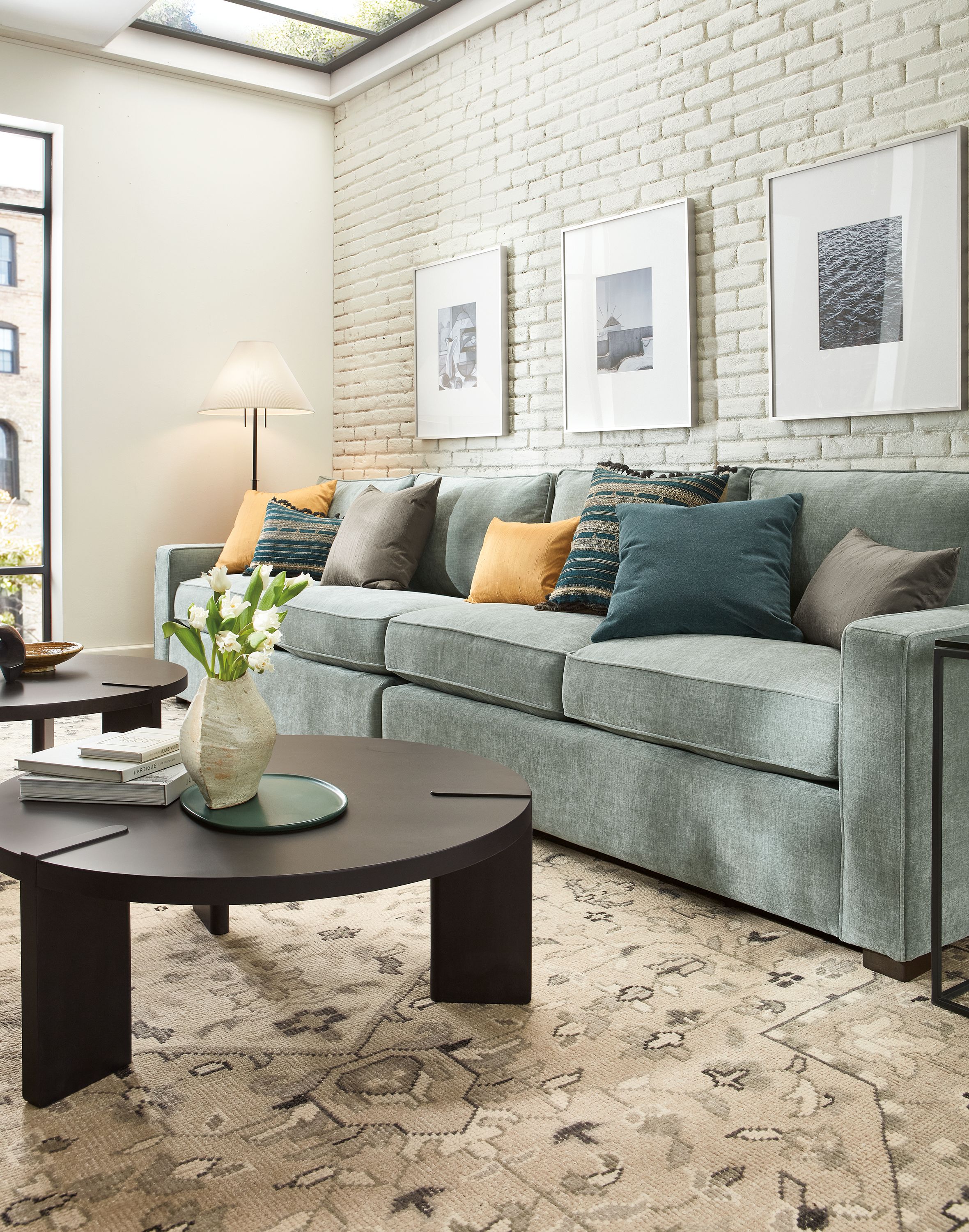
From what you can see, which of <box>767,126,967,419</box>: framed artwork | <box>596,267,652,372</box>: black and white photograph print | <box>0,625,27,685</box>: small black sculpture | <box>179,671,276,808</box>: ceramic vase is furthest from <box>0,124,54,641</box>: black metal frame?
<box>179,671,276,808</box>: ceramic vase

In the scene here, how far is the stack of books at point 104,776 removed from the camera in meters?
1.75

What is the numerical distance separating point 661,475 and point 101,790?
2073 millimetres

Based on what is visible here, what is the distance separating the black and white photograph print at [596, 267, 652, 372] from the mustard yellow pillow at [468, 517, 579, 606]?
0.75m

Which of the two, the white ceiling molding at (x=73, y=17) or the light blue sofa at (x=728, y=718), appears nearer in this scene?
the light blue sofa at (x=728, y=718)

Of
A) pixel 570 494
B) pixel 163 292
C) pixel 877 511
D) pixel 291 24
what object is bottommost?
pixel 877 511

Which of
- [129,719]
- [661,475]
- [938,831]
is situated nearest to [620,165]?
[661,475]

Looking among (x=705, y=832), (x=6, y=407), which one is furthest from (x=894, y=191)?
(x=6, y=407)

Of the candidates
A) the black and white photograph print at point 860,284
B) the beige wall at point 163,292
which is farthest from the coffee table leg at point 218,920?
the beige wall at point 163,292

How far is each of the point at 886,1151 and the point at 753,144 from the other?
3.03 m

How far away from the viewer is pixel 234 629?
1645 millimetres

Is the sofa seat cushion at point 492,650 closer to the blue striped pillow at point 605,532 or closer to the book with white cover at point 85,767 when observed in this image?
the blue striped pillow at point 605,532

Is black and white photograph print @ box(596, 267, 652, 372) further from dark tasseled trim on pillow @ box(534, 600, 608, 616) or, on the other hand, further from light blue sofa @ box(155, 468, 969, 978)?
dark tasseled trim on pillow @ box(534, 600, 608, 616)

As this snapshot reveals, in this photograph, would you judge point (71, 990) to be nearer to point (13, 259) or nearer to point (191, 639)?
point (191, 639)

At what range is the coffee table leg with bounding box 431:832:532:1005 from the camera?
1854mm
